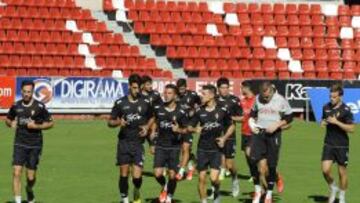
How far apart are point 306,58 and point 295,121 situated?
23.6ft

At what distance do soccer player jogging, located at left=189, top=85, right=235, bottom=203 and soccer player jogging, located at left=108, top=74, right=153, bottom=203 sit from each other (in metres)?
1.00

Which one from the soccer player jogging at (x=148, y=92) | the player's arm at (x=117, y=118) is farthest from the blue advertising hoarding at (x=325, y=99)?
the player's arm at (x=117, y=118)

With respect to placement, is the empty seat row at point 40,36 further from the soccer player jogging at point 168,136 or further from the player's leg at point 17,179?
the player's leg at point 17,179

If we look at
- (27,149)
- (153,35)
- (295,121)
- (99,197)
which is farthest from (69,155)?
(153,35)

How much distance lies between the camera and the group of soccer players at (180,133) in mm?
16938

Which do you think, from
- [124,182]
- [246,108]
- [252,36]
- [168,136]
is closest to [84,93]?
[252,36]

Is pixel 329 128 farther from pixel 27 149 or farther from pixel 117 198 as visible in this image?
pixel 27 149

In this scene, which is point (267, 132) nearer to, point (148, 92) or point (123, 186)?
point (123, 186)

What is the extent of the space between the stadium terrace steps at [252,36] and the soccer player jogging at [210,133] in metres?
25.7

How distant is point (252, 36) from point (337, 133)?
90.4ft

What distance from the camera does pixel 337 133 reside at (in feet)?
58.9

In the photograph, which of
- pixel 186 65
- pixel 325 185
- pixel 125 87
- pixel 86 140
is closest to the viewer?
pixel 325 185

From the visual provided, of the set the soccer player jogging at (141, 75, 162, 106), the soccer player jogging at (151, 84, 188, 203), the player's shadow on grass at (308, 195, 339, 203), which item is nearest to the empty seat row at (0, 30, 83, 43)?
the soccer player jogging at (141, 75, 162, 106)

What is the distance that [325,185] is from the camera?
21.6 meters
